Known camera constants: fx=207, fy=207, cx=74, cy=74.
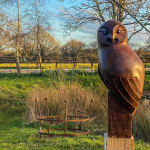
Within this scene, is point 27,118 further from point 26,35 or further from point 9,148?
point 26,35

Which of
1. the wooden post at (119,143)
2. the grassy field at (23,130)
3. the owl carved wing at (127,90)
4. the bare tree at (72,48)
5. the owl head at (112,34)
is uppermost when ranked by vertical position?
the bare tree at (72,48)

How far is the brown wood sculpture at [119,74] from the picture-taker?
213 cm

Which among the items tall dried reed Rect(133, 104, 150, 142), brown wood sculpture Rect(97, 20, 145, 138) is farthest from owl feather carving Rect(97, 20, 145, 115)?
tall dried reed Rect(133, 104, 150, 142)

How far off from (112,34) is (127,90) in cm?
62

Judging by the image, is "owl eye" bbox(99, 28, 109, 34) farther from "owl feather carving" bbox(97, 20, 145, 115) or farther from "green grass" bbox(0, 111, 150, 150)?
"green grass" bbox(0, 111, 150, 150)

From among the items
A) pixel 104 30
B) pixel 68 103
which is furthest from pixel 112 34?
pixel 68 103

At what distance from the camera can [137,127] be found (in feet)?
16.3

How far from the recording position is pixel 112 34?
87.4 inches

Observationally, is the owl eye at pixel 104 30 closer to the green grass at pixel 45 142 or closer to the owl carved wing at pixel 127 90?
the owl carved wing at pixel 127 90

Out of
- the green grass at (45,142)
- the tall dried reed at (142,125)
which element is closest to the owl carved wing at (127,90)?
the green grass at (45,142)

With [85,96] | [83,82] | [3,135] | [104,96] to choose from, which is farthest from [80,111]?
[83,82]

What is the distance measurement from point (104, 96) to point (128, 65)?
494 cm

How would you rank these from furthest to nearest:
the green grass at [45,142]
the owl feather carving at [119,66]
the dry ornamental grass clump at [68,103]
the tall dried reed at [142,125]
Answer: the dry ornamental grass clump at [68,103]
the tall dried reed at [142,125]
the green grass at [45,142]
the owl feather carving at [119,66]

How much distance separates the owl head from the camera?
2.22 meters
